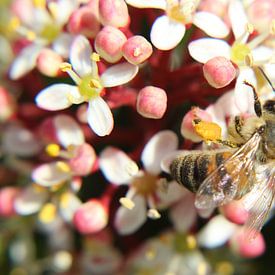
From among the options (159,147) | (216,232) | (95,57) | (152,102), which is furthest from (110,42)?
(216,232)

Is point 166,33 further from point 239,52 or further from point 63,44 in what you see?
point 63,44

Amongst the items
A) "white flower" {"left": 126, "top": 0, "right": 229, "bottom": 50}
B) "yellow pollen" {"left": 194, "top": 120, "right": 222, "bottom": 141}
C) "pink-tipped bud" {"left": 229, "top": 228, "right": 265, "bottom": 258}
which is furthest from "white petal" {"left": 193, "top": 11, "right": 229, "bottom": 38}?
"pink-tipped bud" {"left": 229, "top": 228, "right": 265, "bottom": 258}

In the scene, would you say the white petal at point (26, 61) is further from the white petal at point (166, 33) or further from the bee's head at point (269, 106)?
the bee's head at point (269, 106)

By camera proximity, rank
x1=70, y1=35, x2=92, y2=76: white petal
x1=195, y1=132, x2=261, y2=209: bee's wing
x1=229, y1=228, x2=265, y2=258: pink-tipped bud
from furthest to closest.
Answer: x1=229, y1=228, x2=265, y2=258: pink-tipped bud < x1=70, y1=35, x2=92, y2=76: white petal < x1=195, y1=132, x2=261, y2=209: bee's wing

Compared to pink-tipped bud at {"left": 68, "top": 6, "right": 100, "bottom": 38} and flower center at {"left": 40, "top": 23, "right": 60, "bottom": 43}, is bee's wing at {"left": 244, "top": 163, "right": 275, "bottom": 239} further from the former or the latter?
flower center at {"left": 40, "top": 23, "right": 60, "bottom": 43}

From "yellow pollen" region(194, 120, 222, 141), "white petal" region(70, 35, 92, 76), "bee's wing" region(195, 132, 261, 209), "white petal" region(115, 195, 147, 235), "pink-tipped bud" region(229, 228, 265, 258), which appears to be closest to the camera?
"bee's wing" region(195, 132, 261, 209)

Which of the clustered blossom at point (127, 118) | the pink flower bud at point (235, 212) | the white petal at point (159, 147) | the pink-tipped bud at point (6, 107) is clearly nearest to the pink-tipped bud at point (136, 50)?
the clustered blossom at point (127, 118)
